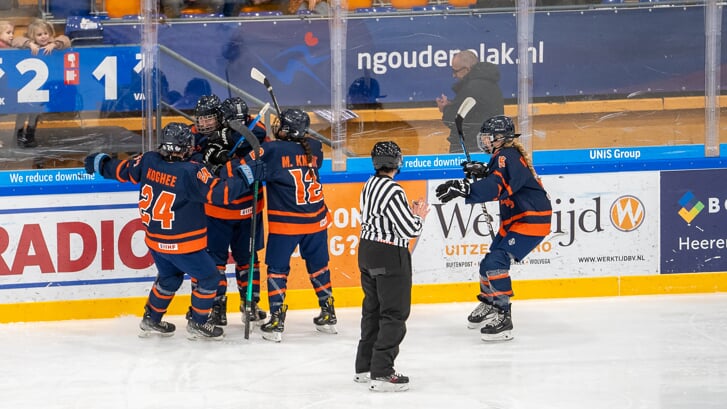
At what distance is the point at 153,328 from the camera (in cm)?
644

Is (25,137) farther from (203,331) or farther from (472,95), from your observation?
(472,95)

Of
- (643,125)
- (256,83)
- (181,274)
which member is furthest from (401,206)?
(643,125)

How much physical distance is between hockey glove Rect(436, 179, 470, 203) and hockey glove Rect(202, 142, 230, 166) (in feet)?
4.00

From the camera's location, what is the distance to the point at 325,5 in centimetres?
716

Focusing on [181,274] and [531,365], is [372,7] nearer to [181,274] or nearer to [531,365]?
[181,274]

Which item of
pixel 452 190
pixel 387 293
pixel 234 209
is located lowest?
pixel 387 293

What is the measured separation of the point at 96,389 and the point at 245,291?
1.33m

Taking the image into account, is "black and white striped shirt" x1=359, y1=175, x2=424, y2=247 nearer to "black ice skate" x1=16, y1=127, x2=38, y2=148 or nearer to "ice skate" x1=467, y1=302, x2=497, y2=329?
"ice skate" x1=467, y1=302, x2=497, y2=329

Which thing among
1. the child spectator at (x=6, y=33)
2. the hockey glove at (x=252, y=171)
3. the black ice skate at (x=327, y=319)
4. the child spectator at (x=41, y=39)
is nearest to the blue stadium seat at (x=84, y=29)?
the child spectator at (x=41, y=39)

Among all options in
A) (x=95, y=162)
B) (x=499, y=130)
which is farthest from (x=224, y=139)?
(x=499, y=130)

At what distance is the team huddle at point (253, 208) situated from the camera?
613 centimetres

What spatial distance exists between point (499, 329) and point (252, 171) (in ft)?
5.20

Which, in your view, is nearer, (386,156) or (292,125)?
(386,156)

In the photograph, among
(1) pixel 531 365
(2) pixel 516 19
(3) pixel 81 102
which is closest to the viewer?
(1) pixel 531 365
